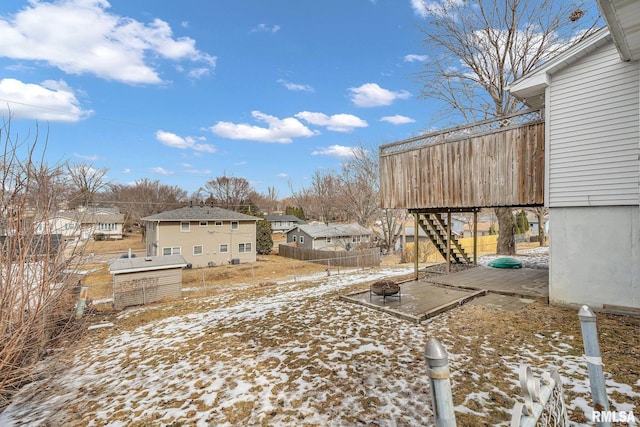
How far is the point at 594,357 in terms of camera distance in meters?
2.16

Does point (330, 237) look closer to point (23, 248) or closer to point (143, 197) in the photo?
point (23, 248)

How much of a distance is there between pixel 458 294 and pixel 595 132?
14.7 feet

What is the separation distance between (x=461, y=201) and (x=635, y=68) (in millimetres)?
3831

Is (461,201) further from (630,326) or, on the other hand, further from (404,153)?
(630,326)

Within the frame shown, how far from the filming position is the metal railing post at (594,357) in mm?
2143

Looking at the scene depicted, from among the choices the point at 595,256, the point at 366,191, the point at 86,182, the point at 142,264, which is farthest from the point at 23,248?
the point at 366,191

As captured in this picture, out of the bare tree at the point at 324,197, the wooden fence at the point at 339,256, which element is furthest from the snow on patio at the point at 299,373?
the bare tree at the point at 324,197

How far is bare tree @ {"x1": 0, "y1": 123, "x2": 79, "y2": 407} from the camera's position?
349 centimetres

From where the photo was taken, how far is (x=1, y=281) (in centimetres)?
354

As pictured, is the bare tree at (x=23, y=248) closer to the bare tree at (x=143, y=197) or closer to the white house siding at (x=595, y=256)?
the white house siding at (x=595, y=256)

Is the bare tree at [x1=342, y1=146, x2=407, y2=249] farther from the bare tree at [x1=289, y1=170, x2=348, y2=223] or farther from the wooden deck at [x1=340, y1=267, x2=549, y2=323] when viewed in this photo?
the wooden deck at [x1=340, y1=267, x2=549, y2=323]

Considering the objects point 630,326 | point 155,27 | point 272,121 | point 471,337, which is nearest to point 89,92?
point 155,27

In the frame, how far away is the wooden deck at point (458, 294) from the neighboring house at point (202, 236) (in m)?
20.8

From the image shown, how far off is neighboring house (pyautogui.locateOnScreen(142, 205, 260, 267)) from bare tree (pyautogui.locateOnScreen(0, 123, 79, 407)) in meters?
20.6
